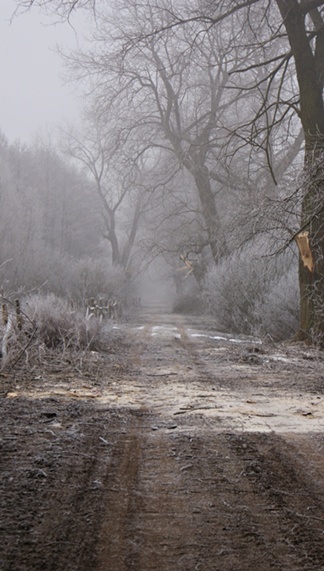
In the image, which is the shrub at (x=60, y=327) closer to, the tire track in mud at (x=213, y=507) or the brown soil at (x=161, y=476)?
the brown soil at (x=161, y=476)

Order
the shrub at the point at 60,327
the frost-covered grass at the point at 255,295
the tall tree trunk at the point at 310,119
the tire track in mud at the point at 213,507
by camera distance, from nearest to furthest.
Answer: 1. the tire track in mud at the point at 213,507
2. the shrub at the point at 60,327
3. the tall tree trunk at the point at 310,119
4. the frost-covered grass at the point at 255,295

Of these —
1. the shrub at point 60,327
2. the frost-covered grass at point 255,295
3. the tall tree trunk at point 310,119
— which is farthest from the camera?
the frost-covered grass at point 255,295

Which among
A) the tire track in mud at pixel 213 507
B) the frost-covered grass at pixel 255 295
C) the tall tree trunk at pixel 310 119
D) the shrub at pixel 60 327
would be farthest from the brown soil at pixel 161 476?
the frost-covered grass at pixel 255 295

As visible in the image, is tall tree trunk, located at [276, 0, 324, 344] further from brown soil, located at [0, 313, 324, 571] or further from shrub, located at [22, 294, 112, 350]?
brown soil, located at [0, 313, 324, 571]

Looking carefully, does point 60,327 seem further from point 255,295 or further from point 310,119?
point 255,295

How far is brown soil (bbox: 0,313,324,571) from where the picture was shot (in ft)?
8.90

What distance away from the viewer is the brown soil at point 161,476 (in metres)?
2.71

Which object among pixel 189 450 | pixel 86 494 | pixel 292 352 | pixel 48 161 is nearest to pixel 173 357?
pixel 292 352

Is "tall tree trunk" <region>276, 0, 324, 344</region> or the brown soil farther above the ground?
"tall tree trunk" <region>276, 0, 324, 344</region>

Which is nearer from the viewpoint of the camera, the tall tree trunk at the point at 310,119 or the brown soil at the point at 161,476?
the brown soil at the point at 161,476

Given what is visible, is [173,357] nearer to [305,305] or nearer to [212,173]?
[305,305]

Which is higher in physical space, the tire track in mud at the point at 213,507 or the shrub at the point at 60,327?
the shrub at the point at 60,327

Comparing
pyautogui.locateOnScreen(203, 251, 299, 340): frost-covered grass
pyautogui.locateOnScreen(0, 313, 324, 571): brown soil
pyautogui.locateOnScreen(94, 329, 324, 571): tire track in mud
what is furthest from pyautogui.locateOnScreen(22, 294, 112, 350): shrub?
pyautogui.locateOnScreen(94, 329, 324, 571): tire track in mud

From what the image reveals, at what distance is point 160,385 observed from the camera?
25.3ft
